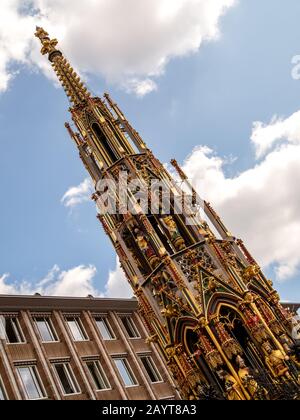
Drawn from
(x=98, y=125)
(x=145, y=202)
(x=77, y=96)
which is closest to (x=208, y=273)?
(x=145, y=202)

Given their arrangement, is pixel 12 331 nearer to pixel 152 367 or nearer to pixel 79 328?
pixel 79 328

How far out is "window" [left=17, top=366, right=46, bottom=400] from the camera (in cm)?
3122

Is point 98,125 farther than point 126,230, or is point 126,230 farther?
point 98,125

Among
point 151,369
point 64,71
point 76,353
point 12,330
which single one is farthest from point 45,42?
point 151,369

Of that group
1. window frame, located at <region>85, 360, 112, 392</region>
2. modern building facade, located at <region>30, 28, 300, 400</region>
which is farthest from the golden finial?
window frame, located at <region>85, 360, 112, 392</region>

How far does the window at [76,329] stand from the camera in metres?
37.5

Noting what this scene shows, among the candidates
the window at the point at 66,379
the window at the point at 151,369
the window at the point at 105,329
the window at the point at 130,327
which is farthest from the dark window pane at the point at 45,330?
the window at the point at 151,369

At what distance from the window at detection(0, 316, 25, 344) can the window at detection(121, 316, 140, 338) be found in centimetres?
1027

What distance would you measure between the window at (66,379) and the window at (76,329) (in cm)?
291

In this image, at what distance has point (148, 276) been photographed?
17.6 meters

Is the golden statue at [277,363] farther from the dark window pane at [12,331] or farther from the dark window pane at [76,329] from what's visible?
the dark window pane at [76,329]

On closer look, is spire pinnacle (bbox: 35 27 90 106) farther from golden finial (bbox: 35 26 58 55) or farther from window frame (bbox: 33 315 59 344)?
window frame (bbox: 33 315 59 344)

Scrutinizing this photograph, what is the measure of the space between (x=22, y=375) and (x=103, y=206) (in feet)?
53.8
